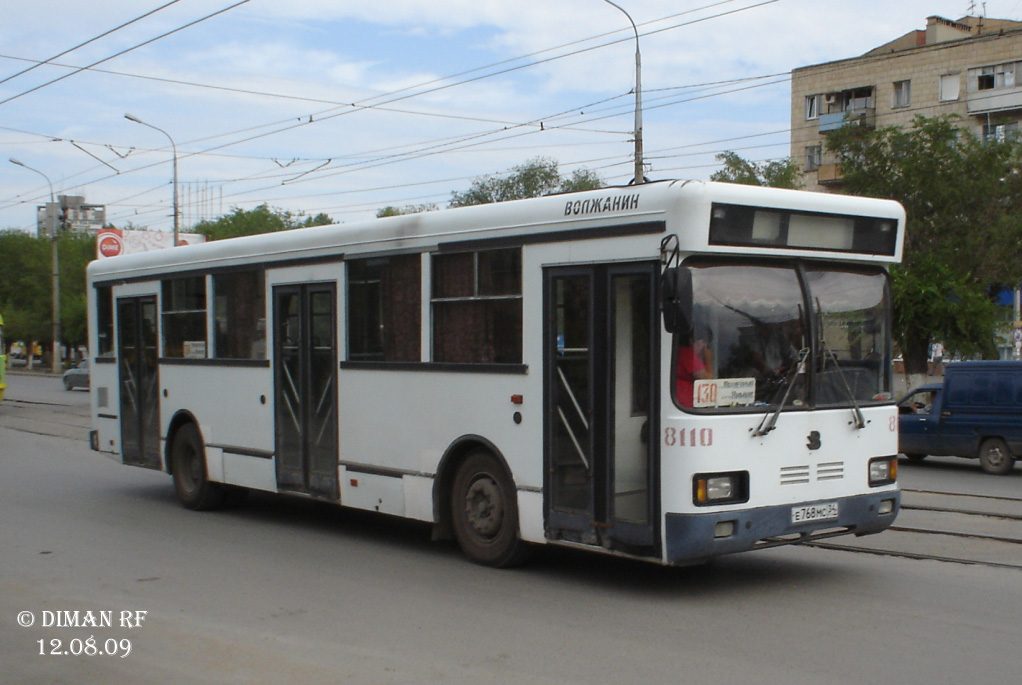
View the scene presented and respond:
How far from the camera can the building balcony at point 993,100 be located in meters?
51.2

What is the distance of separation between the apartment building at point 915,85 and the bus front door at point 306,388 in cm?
4120

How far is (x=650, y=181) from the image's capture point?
7.93 m

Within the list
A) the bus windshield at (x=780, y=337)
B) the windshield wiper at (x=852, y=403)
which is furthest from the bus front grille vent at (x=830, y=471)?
the bus windshield at (x=780, y=337)

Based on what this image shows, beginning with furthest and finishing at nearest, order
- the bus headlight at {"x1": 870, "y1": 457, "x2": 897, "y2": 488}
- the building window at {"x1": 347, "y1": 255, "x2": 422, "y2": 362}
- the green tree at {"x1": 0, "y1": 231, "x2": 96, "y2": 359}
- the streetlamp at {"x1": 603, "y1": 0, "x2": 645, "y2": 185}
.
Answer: the green tree at {"x1": 0, "y1": 231, "x2": 96, "y2": 359}, the streetlamp at {"x1": 603, "y1": 0, "x2": 645, "y2": 185}, the building window at {"x1": 347, "y1": 255, "x2": 422, "y2": 362}, the bus headlight at {"x1": 870, "y1": 457, "x2": 897, "y2": 488}

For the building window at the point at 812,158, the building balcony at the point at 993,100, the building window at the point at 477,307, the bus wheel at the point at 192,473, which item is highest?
the building balcony at the point at 993,100

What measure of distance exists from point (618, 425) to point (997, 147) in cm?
2451

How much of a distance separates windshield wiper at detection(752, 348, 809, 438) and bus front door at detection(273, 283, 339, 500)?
4327 mm

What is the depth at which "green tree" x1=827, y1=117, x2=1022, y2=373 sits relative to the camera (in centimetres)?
2773

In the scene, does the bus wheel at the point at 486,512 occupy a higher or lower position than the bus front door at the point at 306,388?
lower

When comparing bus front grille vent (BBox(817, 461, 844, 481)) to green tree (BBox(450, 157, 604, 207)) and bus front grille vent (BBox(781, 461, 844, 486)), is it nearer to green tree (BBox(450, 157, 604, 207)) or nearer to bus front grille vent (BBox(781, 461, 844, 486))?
bus front grille vent (BBox(781, 461, 844, 486))

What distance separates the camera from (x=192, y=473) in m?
13.0

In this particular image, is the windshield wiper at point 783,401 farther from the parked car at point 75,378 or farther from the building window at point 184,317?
the parked car at point 75,378

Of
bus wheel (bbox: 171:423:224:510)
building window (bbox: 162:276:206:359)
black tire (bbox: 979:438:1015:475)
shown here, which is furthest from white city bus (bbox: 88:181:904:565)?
black tire (bbox: 979:438:1015:475)

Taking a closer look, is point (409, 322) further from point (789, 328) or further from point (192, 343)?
point (192, 343)
